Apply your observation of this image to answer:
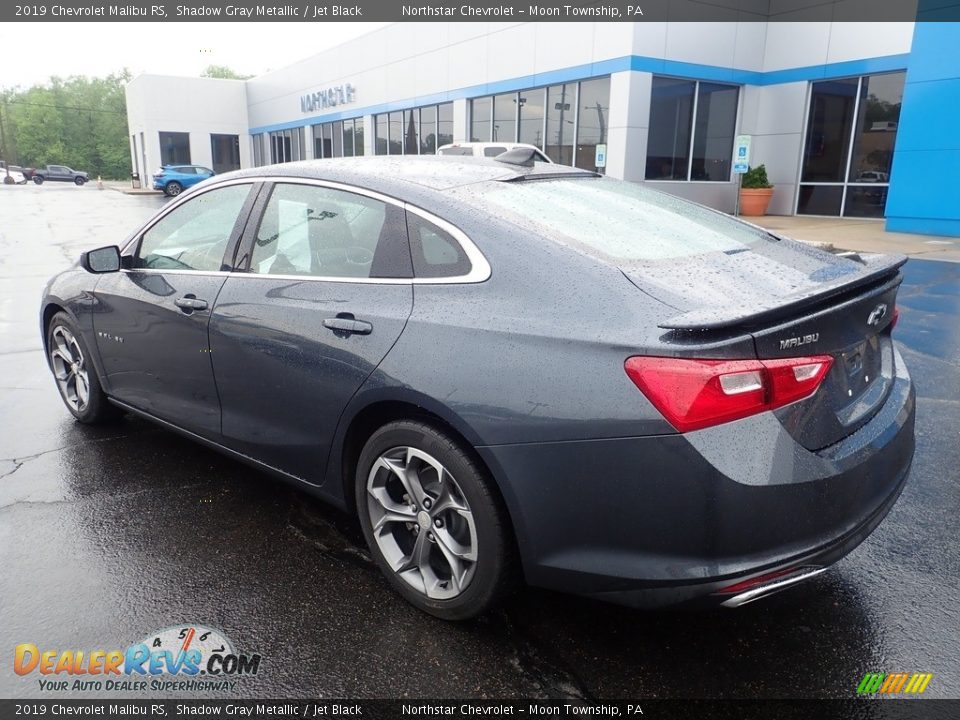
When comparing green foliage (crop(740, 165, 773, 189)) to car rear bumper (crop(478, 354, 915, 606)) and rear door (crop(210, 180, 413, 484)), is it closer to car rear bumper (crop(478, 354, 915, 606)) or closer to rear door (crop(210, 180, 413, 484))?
rear door (crop(210, 180, 413, 484))

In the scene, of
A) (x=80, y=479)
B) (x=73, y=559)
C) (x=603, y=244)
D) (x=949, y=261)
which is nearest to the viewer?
(x=603, y=244)

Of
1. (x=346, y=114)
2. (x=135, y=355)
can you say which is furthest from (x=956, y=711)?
(x=346, y=114)

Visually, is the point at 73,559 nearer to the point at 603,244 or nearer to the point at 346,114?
the point at 603,244

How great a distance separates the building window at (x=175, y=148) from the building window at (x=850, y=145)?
39.9m

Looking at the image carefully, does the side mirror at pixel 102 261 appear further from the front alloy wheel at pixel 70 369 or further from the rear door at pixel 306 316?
the rear door at pixel 306 316

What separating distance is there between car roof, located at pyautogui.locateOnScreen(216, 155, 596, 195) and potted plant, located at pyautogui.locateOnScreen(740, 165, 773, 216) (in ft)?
61.9

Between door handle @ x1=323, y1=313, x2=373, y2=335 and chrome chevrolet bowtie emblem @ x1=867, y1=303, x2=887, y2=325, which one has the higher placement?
chrome chevrolet bowtie emblem @ x1=867, y1=303, x2=887, y2=325

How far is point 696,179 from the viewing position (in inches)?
825

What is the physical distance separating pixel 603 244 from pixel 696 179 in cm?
1996

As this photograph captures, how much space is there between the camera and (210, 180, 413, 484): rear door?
8.82 feet

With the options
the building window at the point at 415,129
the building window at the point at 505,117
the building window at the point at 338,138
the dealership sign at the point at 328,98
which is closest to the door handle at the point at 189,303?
the building window at the point at 505,117

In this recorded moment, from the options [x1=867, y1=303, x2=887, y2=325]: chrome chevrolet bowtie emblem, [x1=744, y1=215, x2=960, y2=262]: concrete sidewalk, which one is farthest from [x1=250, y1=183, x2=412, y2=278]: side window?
[x1=744, y1=215, x2=960, y2=262]: concrete sidewalk

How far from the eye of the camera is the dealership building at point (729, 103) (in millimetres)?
15305

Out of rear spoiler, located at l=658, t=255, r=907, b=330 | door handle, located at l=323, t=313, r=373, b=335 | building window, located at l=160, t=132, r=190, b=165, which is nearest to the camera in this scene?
rear spoiler, located at l=658, t=255, r=907, b=330
